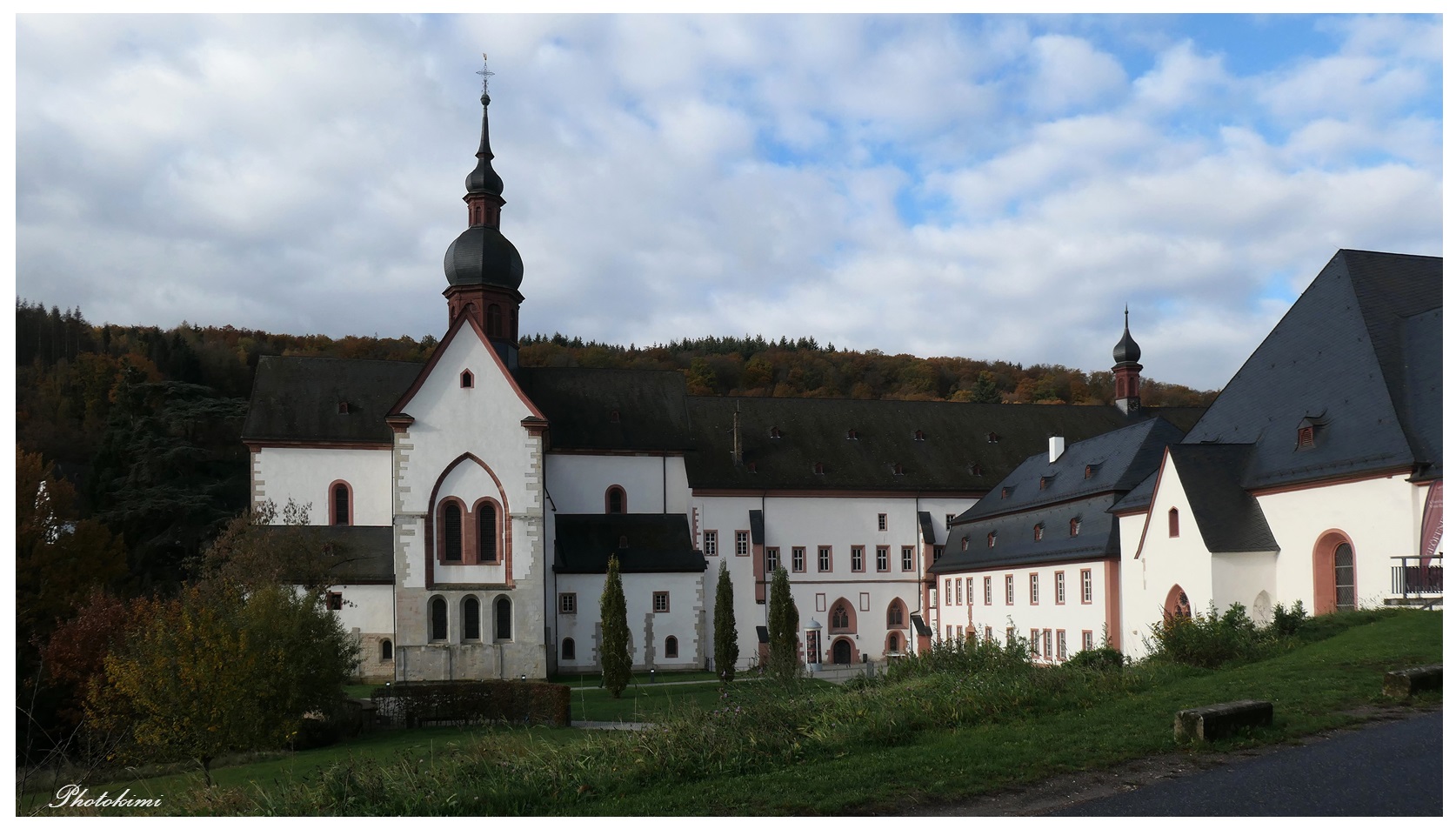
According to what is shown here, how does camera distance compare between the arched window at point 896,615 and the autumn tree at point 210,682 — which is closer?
the autumn tree at point 210,682

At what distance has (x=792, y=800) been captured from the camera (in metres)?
10.4

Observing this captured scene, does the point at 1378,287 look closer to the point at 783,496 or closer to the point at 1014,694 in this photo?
the point at 1014,694

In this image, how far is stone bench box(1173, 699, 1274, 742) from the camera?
11820mm

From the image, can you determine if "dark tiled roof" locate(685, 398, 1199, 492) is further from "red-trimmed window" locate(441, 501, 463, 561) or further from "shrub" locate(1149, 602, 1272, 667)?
"shrub" locate(1149, 602, 1272, 667)

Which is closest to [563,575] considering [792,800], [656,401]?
[656,401]

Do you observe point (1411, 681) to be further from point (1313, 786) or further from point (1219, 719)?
Result: point (1313, 786)

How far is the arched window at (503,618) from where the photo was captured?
3928 cm

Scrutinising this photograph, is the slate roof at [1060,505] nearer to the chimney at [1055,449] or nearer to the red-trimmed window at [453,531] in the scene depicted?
the chimney at [1055,449]

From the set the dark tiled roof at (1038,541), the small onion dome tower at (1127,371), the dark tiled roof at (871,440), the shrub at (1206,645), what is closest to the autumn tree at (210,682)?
the shrub at (1206,645)

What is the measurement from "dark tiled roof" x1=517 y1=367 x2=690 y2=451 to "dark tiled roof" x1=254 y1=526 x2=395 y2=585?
841cm

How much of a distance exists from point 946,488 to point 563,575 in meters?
18.8

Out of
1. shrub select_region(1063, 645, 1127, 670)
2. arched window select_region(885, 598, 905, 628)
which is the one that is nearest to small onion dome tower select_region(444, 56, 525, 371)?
arched window select_region(885, 598, 905, 628)

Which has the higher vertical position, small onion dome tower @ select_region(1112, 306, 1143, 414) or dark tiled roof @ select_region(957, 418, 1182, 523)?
small onion dome tower @ select_region(1112, 306, 1143, 414)

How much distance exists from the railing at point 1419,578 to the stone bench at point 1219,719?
1434 cm
